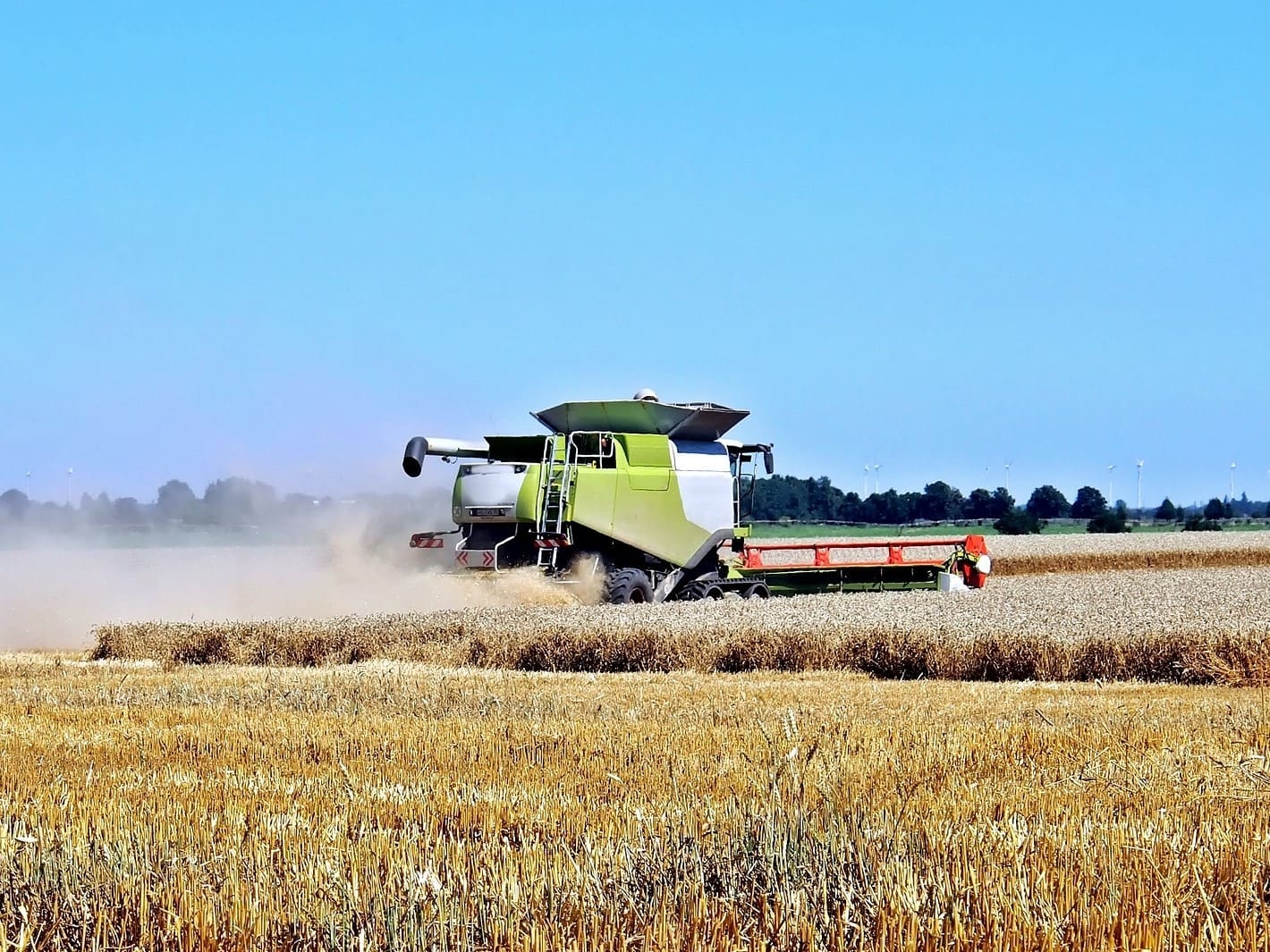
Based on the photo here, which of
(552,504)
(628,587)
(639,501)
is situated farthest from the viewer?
(639,501)

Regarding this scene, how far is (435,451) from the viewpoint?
67.9 ft

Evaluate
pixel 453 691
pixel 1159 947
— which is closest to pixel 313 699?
pixel 453 691

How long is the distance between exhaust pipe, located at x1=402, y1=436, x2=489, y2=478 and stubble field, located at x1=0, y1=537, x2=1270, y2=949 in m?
5.64

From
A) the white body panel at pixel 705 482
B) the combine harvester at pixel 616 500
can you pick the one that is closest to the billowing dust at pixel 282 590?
the combine harvester at pixel 616 500

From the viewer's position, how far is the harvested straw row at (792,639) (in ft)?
48.2

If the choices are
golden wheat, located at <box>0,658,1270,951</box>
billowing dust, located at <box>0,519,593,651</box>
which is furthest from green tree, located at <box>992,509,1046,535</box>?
golden wheat, located at <box>0,658,1270,951</box>

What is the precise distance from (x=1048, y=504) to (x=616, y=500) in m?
85.1

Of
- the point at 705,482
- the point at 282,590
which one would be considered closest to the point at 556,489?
the point at 705,482

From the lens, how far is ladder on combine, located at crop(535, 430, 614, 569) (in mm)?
20125

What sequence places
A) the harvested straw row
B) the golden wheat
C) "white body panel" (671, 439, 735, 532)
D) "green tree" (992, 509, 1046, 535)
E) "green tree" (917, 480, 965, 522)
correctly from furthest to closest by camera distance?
"green tree" (917, 480, 965, 522) < "green tree" (992, 509, 1046, 535) < "white body panel" (671, 439, 735, 532) < the harvested straw row < the golden wheat

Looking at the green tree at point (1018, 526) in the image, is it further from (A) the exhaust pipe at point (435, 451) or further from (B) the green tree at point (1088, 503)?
(A) the exhaust pipe at point (435, 451)

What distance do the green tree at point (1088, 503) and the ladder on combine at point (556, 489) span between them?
275ft

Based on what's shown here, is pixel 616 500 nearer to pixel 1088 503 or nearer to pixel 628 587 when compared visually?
pixel 628 587

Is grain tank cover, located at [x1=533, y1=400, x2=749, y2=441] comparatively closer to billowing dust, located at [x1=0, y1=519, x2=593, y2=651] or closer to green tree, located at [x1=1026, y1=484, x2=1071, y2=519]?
billowing dust, located at [x1=0, y1=519, x2=593, y2=651]
